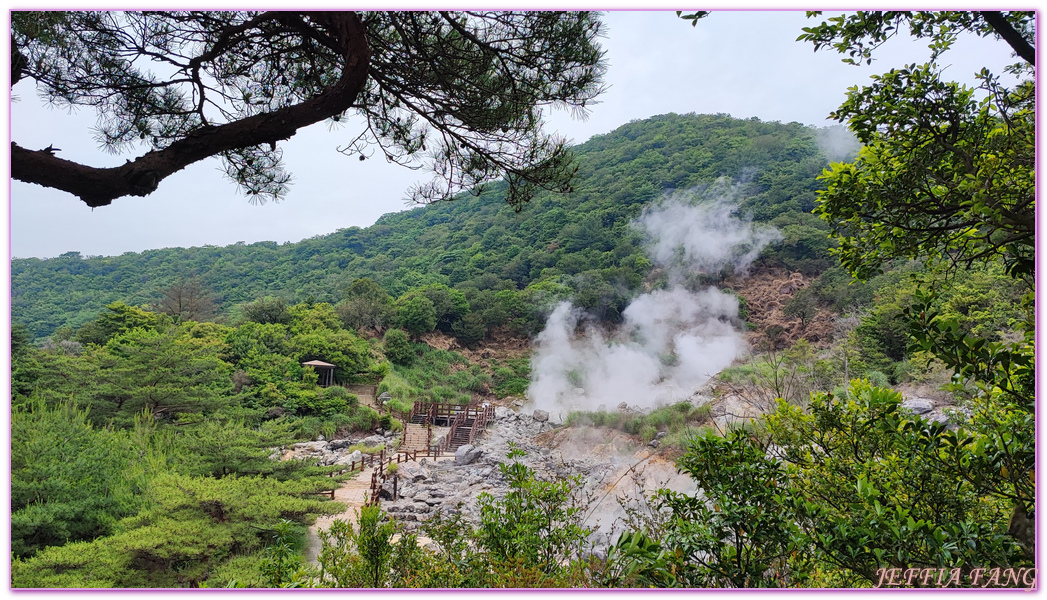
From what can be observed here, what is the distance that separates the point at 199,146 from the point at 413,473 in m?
7.69

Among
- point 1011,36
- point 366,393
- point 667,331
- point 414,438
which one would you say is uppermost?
point 1011,36

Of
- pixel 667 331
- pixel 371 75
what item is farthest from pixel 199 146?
pixel 667 331

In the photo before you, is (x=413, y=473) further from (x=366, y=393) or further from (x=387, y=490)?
(x=366, y=393)

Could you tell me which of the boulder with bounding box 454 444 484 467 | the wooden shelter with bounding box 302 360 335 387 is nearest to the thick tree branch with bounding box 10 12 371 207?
the boulder with bounding box 454 444 484 467

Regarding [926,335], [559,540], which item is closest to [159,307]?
[559,540]

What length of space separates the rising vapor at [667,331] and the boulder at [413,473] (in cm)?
571

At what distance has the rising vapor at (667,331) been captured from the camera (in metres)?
15.5

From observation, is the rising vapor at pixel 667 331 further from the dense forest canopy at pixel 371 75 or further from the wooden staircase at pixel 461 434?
the dense forest canopy at pixel 371 75

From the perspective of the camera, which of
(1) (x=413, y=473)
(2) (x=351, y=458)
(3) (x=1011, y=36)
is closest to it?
(3) (x=1011, y=36)

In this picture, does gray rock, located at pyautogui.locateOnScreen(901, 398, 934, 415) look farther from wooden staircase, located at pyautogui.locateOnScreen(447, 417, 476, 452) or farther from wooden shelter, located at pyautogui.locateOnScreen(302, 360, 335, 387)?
wooden shelter, located at pyautogui.locateOnScreen(302, 360, 335, 387)

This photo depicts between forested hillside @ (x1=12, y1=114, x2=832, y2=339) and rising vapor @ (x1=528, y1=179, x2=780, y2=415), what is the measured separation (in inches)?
38.5

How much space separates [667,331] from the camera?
64.1ft

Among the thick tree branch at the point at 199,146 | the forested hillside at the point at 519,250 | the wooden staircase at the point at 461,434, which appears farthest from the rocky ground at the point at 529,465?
the forested hillside at the point at 519,250

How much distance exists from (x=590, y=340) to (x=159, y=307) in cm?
1583
